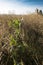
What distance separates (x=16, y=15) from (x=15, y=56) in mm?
3824

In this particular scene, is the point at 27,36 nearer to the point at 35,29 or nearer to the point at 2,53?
the point at 35,29

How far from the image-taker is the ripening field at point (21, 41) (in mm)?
9828

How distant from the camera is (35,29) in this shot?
1149 cm

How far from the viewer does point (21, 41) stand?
10508 mm

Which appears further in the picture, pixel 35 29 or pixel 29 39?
pixel 35 29

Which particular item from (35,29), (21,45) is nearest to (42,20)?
(35,29)

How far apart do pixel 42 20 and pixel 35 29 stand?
133 cm

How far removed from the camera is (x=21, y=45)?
33.2ft

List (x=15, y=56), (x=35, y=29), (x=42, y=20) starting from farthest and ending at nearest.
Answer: (x=42, y=20)
(x=35, y=29)
(x=15, y=56)

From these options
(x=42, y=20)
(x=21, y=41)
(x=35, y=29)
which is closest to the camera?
(x=21, y=41)

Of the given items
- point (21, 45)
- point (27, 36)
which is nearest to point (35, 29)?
point (27, 36)

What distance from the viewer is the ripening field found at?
9828mm

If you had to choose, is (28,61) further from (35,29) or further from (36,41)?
(35,29)

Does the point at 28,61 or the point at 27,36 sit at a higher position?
the point at 27,36
